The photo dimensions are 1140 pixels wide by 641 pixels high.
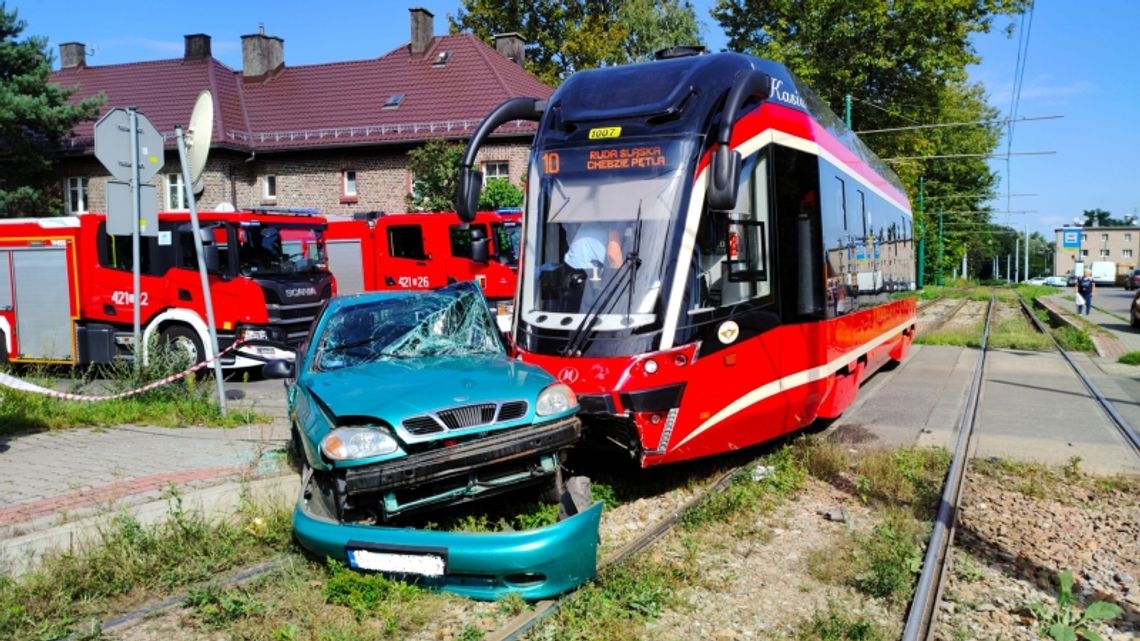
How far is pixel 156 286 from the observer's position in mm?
13875

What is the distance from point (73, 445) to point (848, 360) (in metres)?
7.51

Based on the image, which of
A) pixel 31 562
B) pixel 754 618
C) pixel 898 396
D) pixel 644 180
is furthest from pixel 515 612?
pixel 898 396

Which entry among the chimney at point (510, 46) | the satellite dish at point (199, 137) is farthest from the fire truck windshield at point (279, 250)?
the chimney at point (510, 46)

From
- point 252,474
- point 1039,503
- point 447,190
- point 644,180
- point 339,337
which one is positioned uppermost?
point 447,190

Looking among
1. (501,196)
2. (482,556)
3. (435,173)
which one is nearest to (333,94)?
(435,173)

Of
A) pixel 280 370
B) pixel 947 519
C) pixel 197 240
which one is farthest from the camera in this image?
pixel 197 240

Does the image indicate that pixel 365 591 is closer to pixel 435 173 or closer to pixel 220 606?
pixel 220 606

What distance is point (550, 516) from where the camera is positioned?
19.4 ft

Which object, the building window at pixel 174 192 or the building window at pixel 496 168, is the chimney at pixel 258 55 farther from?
the building window at pixel 496 168

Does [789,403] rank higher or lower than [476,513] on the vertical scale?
higher

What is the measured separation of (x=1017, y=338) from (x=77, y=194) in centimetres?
3255

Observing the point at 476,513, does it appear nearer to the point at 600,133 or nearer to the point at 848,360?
the point at 600,133

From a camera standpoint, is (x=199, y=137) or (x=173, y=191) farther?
(x=173, y=191)

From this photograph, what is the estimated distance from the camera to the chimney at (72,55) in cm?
3966
